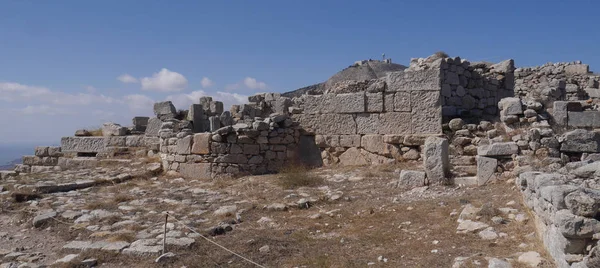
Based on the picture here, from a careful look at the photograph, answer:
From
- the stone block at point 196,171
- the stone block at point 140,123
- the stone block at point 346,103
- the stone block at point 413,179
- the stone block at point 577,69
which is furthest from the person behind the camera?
the stone block at point 577,69

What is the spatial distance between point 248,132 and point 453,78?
4.87m

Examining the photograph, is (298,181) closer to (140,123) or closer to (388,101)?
(388,101)

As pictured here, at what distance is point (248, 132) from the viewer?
10.7m

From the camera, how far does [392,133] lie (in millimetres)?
10711

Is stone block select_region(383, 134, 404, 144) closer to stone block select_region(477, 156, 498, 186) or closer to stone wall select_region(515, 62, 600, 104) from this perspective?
stone block select_region(477, 156, 498, 186)

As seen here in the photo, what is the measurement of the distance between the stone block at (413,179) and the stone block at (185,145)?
523cm

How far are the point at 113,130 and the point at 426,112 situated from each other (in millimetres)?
9840

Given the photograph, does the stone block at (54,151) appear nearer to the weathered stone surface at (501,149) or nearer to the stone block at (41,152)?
the stone block at (41,152)

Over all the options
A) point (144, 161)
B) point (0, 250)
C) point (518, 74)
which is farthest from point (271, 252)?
point (518, 74)

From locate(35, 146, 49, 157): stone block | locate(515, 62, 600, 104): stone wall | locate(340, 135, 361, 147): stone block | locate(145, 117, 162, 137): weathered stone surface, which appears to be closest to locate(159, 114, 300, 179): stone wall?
locate(340, 135, 361, 147): stone block

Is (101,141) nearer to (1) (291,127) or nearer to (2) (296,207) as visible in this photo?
(1) (291,127)

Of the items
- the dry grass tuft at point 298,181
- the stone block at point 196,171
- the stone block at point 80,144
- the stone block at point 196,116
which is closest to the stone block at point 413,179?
the dry grass tuft at point 298,181

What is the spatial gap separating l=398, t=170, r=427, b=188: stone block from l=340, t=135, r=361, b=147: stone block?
322 cm

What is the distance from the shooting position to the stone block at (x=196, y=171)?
419 inches
